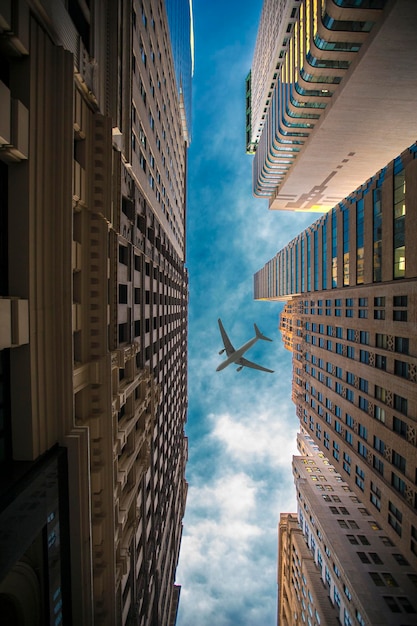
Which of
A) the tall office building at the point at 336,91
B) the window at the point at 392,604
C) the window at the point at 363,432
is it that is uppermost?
the tall office building at the point at 336,91

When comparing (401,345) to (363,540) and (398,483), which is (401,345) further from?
(363,540)

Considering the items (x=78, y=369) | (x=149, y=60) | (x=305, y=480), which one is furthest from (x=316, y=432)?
(x=149, y=60)

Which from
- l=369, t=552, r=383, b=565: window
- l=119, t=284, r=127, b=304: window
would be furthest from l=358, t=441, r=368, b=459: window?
l=119, t=284, r=127, b=304: window

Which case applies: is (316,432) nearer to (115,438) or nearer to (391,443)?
(391,443)


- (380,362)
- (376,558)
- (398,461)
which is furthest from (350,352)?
(376,558)

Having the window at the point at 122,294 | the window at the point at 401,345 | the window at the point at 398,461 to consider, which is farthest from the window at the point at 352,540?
the window at the point at 122,294

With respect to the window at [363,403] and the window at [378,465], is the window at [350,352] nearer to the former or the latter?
the window at [363,403]

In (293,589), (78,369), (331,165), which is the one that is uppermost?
(331,165)

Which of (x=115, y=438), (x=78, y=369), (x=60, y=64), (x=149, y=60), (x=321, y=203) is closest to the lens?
(x=60, y=64)
